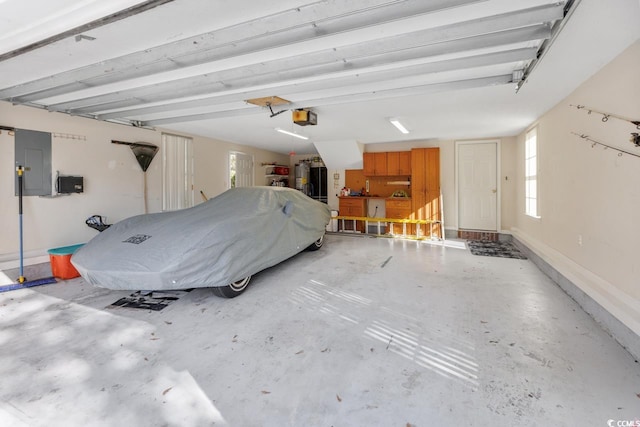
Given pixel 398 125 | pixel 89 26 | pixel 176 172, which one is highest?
pixel 398 125

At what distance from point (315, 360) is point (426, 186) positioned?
20.2 feet

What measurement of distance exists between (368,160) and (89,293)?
21.6 ft

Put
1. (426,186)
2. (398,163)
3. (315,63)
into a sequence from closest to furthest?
1. (315,63)
2. (426,186)
3. (398,163)

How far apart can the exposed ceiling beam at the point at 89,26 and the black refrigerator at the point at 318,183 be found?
760 cm

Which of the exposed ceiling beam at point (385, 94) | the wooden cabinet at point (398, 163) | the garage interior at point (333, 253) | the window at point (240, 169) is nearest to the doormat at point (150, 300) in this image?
the garage interior at point (333, 253)

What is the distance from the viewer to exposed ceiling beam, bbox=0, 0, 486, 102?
5.98 ft

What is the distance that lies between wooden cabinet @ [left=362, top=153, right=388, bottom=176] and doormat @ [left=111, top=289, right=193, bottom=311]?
585cm

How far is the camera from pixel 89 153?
15.1 ft

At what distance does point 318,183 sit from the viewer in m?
9.64

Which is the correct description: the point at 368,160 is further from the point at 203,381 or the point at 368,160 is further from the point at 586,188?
the point at 203,381

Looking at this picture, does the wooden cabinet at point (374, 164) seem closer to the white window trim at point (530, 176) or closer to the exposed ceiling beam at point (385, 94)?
the white window trim at point (530, 176)

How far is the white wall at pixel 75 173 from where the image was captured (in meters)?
→ 3.79

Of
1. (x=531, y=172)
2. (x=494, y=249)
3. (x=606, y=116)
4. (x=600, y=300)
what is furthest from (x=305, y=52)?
(x=494, y=249)

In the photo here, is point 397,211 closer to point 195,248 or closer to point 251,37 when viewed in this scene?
point 195,248
